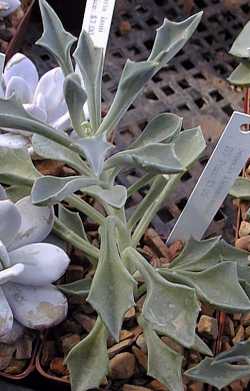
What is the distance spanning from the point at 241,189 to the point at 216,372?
29 centimetres

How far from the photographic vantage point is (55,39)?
0.79 meters

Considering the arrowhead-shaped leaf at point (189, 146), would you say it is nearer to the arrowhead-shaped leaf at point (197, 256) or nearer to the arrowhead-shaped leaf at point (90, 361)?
the arrowhead-shaped leaf at point (197, 256)

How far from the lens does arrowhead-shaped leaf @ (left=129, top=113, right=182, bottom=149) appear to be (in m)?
0.78

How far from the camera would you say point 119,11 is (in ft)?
4.15

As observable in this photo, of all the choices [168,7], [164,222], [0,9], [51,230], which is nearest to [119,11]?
[168,7]

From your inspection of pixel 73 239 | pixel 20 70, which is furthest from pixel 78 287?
pixel 20 70

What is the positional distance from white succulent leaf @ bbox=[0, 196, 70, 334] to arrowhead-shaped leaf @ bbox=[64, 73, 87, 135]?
112 mm

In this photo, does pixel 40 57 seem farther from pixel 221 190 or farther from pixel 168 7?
pixel 221 190

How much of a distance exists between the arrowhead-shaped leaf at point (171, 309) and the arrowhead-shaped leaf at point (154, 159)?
13 cm

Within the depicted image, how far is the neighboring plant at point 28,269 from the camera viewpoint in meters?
0.73

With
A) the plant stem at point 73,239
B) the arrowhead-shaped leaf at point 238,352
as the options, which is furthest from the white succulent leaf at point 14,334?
the arrowhead-shaped leaf at point 238,352

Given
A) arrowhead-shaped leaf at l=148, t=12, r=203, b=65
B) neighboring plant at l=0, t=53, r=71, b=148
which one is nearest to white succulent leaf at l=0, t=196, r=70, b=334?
neighboring plant at l=0, t=53, r=71, b=148

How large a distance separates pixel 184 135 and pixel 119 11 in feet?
1.65

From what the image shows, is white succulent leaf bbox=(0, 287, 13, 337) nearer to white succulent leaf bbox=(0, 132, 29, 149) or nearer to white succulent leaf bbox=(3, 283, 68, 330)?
white succulent leaf bbox=(3, 283, 68, 330)
